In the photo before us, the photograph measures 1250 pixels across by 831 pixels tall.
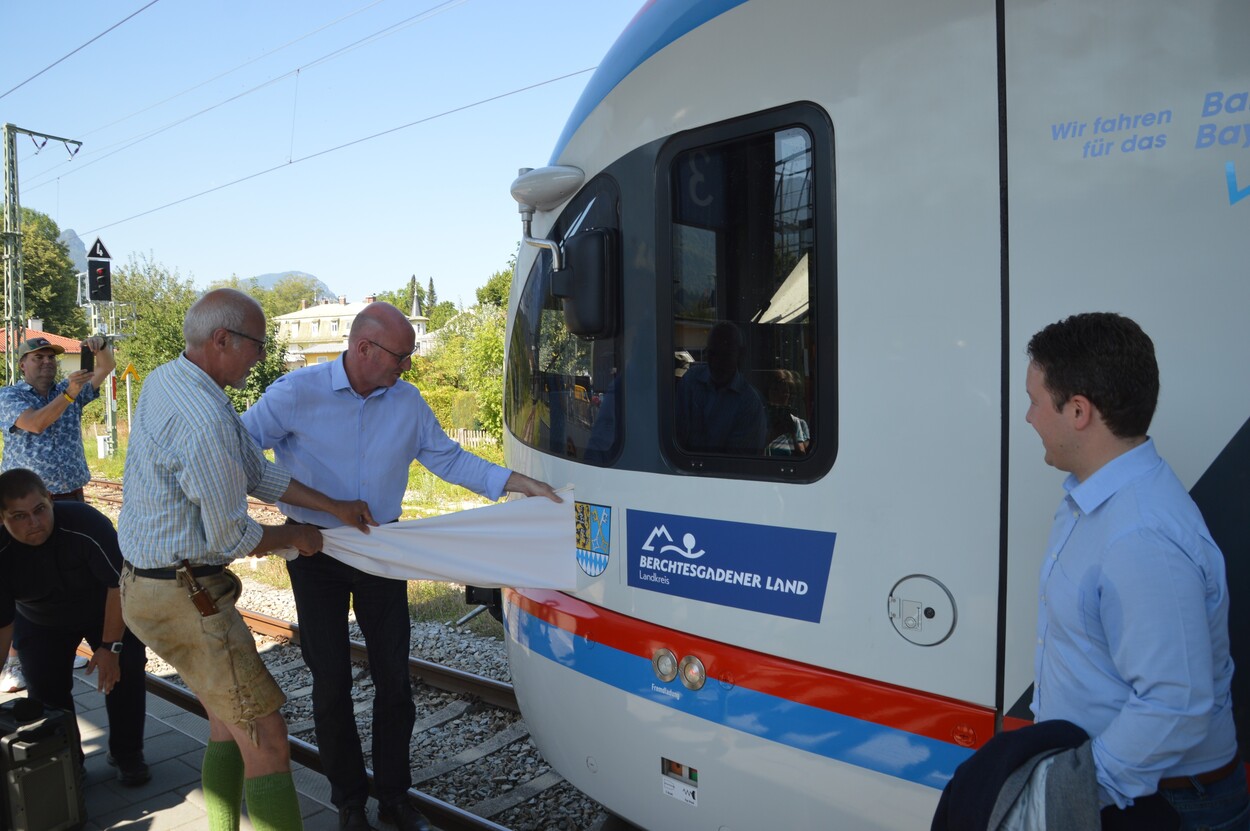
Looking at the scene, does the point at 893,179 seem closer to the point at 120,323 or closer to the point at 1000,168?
the point at 1000,168

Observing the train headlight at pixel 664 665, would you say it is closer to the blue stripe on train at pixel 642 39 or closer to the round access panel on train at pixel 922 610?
the round access panel on train at pixel 922 610

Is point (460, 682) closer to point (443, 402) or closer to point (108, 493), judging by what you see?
point (108, 493)

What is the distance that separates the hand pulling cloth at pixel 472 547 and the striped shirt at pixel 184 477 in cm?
62

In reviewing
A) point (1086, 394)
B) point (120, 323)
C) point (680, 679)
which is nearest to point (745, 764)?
point (680, 679)

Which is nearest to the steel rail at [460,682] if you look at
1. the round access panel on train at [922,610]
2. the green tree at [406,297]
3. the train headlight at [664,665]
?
the train headlight at [664,665]

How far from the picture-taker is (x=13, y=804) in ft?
12.5

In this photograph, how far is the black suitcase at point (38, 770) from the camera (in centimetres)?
380

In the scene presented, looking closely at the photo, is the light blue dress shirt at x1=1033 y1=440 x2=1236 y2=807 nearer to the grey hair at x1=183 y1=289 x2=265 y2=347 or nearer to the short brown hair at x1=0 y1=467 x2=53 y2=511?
the grey hair at x1=183 y1=289 x2=265 y2=347

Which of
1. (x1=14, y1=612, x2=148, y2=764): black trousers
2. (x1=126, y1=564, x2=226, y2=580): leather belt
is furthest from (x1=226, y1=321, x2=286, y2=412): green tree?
(x1=126, y1=564, x2=226, y2=580): leather belt

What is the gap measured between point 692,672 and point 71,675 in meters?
3.54

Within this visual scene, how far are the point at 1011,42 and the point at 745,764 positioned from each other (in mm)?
2075

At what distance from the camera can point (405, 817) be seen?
3.83 meters

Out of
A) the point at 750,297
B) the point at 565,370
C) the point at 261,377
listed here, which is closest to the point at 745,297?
the point at 750,297

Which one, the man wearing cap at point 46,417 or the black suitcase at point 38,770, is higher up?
the man wearing cap at point 46,417
